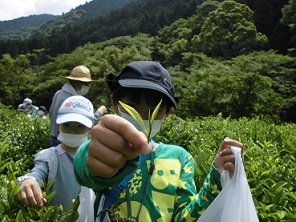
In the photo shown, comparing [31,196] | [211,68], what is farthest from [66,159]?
[211,68]

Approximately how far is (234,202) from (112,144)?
0.57 meters

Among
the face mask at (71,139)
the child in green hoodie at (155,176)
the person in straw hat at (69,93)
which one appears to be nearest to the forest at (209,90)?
the child in green hoodie at (155,176)

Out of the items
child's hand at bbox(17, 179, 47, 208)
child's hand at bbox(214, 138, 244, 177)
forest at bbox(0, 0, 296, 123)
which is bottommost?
forest at bbox(0, 0, 296, 123)

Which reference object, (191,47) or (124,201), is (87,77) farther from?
(191,47)

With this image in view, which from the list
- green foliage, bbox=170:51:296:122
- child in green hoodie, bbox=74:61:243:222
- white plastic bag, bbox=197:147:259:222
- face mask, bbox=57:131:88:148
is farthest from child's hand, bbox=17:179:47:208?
green foliage, bbox=170:51:296:122

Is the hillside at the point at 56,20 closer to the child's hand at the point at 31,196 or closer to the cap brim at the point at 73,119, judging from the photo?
the cap brim at the point at 73,119

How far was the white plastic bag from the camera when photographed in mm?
1195

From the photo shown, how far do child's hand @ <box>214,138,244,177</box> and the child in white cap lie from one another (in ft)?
2.30

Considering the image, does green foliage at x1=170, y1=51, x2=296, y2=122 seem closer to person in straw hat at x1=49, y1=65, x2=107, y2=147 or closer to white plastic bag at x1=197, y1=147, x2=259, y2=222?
person in straw hat at x1=49, y1=65, x2=107, y2=147

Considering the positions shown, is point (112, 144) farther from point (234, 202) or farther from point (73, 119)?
point (73, 119)

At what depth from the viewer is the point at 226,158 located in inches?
50.6

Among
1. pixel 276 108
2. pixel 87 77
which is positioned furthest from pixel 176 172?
pixel 276 108

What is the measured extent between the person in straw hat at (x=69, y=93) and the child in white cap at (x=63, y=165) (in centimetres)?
153

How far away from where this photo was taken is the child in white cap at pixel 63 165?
149cm
